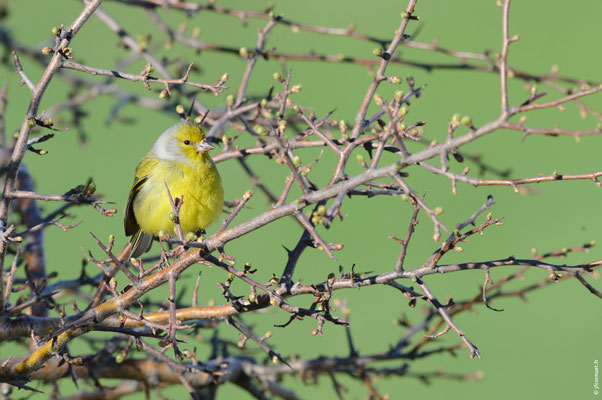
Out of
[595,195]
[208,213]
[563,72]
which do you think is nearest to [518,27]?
[563,72]

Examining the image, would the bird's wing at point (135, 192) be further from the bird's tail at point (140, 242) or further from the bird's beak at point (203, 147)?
the bird's beak at point (203, 147)

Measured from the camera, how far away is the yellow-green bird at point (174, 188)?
4.44 meters

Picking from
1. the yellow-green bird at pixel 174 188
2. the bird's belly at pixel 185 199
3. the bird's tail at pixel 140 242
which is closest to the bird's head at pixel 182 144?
the yellow-green bird at pixel 174 188

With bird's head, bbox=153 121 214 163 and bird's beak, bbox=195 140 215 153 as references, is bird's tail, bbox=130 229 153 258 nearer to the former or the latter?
bird's head, bbox=153 121 214 163

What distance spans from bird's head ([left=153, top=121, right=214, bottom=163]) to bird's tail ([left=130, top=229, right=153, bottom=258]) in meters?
0.50

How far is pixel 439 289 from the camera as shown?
23.6 feet

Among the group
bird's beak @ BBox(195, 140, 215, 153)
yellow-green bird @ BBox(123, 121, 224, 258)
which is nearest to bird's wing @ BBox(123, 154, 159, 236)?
yellow-green bird @ BBox(123, 121, 224, 258)

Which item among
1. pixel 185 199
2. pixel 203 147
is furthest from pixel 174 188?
pixel 203 147

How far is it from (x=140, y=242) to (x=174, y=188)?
496 millimetres

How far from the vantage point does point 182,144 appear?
4781 millimetres

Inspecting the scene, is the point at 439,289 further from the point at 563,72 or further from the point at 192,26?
the point at 192,26

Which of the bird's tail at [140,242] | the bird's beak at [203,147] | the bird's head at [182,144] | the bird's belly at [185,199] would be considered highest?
the bird's head at [182,144]

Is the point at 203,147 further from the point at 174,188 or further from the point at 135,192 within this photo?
the point at 135,192

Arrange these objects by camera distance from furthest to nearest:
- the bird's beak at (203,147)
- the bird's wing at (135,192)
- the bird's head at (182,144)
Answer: the bird's wing at (135,192)
the bird's head at (182,144)
the bird's beak at (203,147)
